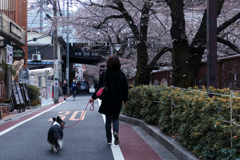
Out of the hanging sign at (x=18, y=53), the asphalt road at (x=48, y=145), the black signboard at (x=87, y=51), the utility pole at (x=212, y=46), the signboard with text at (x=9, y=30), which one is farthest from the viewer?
the black signboard at (x=87, y=51)

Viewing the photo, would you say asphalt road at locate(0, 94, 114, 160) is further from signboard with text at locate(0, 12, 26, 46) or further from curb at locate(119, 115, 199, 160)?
signboard with text at locate(0, 12, 26, 46)

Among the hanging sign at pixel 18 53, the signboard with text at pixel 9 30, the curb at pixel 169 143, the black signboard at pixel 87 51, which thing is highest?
the black signboard at pixel 87 51

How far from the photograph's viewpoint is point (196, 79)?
853 centimetres

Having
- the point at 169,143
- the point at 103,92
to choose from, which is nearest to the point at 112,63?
the point at 103,92

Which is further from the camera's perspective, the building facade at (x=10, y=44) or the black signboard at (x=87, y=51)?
the black signboard at (x=87, y=51)

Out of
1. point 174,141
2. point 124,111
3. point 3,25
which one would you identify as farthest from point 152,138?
point 3,25

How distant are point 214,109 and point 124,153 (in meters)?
2.02

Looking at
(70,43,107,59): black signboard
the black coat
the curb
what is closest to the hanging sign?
the curb

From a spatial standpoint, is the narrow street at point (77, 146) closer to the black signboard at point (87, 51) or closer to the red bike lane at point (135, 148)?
the red bike lane at point (135, 148)

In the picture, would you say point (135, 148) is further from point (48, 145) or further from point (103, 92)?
point (48, 145)

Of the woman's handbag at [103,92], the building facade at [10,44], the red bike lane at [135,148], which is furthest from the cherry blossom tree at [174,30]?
the woman's handbag at [103,92]

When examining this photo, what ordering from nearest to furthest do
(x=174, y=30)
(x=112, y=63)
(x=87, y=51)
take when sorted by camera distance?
(x=112, y=63), (x=174, y=30), (x=87, y=51)

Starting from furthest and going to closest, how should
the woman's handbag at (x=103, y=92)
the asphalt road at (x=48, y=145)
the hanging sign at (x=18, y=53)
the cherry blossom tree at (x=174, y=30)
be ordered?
the hanging sign at (x=18, y=53), the cherry blossom tree at (x=174, y=30), the woman's handbag at (x=103, y=92), the asphalt road at (x=48, y=145)

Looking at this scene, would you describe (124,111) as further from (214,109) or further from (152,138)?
(214,109)
